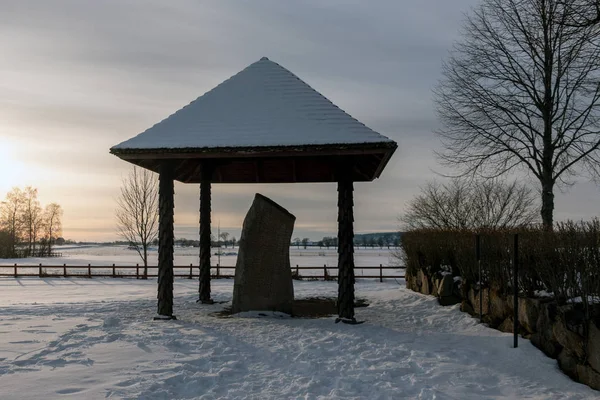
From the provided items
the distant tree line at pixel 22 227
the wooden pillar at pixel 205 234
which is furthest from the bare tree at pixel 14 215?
the wooden pillar at pixel 205 234

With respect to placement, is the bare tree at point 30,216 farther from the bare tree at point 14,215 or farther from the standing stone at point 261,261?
the standing stone at point 261,261

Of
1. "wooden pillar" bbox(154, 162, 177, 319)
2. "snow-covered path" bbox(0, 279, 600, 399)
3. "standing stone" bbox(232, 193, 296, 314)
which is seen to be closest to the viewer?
"snow-covered path" bbox(0, 279, 600, 399)

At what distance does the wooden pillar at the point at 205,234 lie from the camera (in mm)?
13414

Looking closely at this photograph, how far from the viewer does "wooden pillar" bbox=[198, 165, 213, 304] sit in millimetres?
13414

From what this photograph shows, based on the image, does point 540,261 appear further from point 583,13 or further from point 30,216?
point 30,216

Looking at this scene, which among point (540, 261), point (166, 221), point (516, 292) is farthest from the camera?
point (166, 221)

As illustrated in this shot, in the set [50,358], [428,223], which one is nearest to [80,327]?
[50,358]

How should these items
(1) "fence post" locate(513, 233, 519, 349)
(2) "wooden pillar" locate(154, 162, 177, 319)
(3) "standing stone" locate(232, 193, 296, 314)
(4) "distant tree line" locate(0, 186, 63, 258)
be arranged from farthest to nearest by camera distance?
1. (4) "distant tree line" locate(0, 186, 63, 258)
2. (3) "standing stone" locate(232, 193, 296, 314)
3. (2) "wooden pillar" locate(154, 162, 177, 319)
4. (1) "fence post" locate(513, 233, 519, 349)

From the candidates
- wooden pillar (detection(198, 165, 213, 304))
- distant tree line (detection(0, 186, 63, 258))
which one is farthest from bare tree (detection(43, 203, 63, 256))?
wooden pillar (detection(198, 165, 213, 304))

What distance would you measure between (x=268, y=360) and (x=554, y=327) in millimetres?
4335

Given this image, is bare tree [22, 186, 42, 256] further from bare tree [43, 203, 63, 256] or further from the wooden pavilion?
the wooden pavilion

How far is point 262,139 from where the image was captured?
9.75 meters

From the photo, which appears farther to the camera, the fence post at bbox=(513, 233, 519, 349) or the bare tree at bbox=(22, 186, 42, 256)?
the bare tree at bbox=(22, 186, 42, 256)

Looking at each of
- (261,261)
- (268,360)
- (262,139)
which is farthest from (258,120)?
(268,360)
